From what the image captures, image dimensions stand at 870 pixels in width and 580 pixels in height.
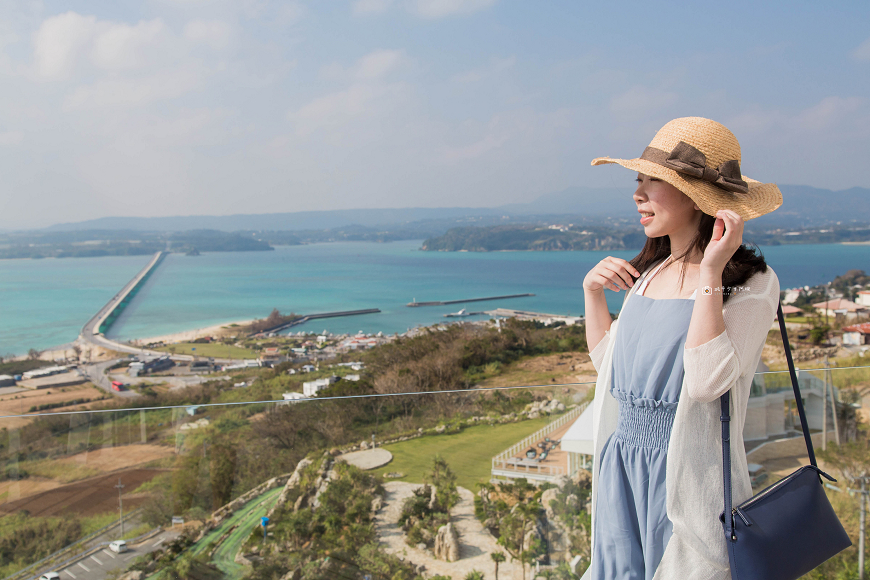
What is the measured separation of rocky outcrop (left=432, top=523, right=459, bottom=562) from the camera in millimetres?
1896

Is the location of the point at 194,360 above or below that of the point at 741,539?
below

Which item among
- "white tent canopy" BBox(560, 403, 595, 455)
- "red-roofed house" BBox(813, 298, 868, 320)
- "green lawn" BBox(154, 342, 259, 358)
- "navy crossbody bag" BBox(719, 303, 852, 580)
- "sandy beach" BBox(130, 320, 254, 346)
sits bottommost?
"green lawn" BBox(154, 342, 259, 358)

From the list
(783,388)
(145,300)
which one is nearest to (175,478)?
(783,388)

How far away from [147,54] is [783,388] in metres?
56.0

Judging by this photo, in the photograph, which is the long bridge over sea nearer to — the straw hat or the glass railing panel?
the glass railing panel

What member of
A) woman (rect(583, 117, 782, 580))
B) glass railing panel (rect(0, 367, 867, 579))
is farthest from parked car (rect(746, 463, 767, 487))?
woman (rect(583, 117, 782, 580))

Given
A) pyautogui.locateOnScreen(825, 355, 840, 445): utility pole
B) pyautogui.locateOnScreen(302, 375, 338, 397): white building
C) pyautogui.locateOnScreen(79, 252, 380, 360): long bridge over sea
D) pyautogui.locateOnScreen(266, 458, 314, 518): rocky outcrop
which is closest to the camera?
pyautogui.locateOnScreen(266, 458, 314, 518): rocky outcrop

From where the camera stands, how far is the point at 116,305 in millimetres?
43375

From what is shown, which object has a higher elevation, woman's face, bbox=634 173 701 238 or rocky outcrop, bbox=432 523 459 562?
woman's face, bbox=634 173 701 238

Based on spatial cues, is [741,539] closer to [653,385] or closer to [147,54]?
[653,385]

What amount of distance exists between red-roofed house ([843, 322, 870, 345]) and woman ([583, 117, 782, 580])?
27.3 metres

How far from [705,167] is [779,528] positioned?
1.91 ft

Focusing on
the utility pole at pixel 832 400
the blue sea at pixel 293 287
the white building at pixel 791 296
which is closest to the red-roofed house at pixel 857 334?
the white building at pixel 791 296

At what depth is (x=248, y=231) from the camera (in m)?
68.1
